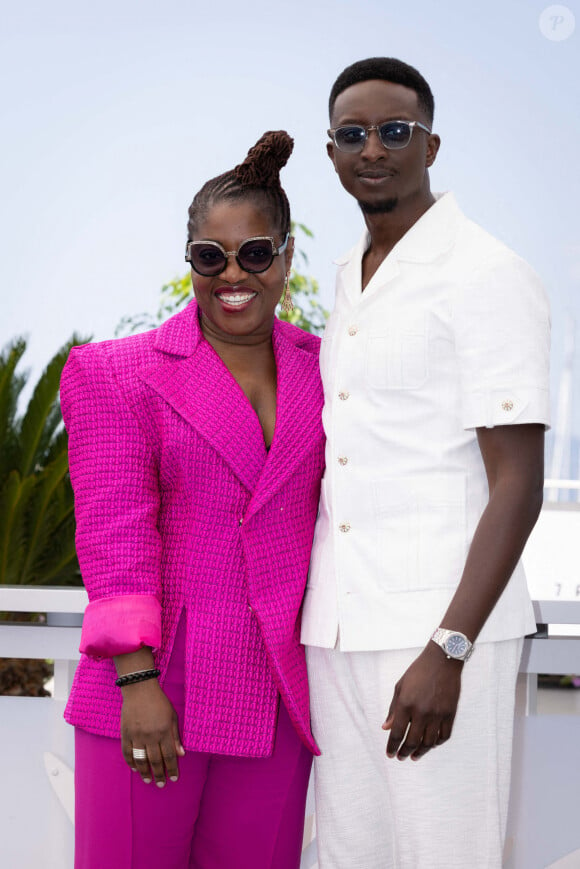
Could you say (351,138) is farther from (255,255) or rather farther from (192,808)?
(192,808)

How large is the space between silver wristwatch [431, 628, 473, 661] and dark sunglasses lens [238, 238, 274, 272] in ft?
2.52

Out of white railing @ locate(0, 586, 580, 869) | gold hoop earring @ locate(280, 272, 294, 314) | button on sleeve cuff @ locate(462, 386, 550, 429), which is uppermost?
gold hoop earring @ locate(280, 272, 294, 314)

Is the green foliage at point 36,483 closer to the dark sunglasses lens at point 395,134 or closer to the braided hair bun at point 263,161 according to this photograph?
the braided hair bun at point 263,161

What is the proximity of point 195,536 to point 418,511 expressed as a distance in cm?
41

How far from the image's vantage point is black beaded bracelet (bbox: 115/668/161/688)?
1.73 metres

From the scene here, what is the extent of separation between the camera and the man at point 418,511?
1.62 meters

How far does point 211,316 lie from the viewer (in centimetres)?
196

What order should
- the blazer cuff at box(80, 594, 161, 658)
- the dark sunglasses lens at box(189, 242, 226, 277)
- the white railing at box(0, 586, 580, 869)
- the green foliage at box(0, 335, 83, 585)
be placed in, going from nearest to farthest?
the blazer cuff at box(80, 594, 161, 658), the dark sunglasses lens at box(189, 242, 226, 277), the white railing at box(0, 586, 580, 869), the green foliage at box(0, 335, 83, 585)

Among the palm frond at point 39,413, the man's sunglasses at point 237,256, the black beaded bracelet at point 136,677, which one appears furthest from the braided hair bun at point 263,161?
the palm frond at point 39,413

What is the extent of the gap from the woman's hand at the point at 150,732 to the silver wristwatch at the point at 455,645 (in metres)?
0.50

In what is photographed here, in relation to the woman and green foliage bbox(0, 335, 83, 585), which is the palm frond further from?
the woman

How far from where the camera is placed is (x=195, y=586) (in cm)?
182

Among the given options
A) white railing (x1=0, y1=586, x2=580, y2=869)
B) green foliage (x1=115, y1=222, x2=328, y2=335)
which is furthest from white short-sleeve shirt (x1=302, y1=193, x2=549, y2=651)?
green foliage (x1=115, y1=222, x2=328, y2=335)

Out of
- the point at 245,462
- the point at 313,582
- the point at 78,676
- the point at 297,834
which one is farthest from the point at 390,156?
the point at 297,834
